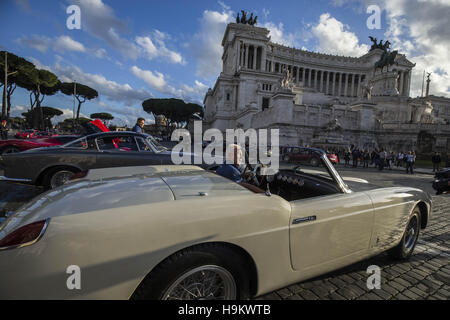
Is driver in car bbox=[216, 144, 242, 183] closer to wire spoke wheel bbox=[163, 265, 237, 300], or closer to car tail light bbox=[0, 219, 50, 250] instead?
wire spoke wheel bbox=[163, 265, 237, 300]

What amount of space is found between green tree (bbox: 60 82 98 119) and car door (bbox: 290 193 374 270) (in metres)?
55.5

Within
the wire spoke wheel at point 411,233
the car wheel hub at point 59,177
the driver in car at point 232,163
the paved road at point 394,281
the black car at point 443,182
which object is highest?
the driver in car at point 232,163

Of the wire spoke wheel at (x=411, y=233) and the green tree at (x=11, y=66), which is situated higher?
the green tree at (x=11, y=66)

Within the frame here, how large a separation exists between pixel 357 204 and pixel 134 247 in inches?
87.2

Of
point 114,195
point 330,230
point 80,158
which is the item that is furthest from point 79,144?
point 330,230

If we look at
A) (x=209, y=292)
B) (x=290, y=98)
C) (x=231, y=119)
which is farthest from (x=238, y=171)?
(x=231, y=119)

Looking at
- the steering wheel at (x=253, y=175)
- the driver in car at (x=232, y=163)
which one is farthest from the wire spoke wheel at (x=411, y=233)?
the driver in car at (x=232, y=163)

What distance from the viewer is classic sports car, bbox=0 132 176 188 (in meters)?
5.11

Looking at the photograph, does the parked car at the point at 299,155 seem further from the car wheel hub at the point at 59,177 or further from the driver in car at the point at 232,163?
the car wheel hub at the point at 59,177

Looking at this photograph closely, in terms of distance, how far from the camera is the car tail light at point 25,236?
130cm

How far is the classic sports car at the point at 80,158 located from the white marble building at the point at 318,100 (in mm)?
22448

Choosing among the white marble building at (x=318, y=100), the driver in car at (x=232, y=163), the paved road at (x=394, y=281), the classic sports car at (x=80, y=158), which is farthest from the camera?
the white marble building at (x=318, y=100)

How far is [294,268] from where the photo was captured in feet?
6.63

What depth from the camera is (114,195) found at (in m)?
1.79
